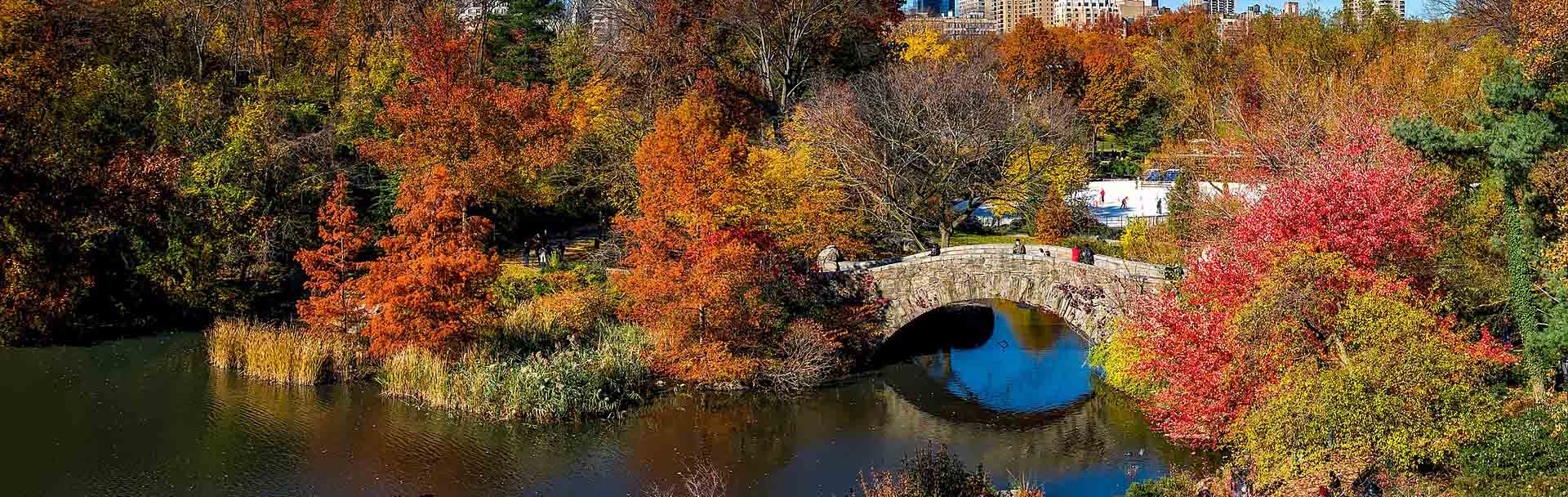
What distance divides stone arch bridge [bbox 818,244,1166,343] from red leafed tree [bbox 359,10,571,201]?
13.2 metres

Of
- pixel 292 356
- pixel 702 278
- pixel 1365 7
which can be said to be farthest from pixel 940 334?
pixel 1365 7

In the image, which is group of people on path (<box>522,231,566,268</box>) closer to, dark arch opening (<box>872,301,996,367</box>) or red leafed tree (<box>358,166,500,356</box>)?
red leafed tree (<box>358,166,500,356</box>)

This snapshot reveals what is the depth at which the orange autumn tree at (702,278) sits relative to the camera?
29641 millimetres

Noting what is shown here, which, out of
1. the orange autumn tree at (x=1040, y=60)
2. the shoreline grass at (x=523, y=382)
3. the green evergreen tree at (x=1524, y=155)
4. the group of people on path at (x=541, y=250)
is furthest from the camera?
the orange autumn tree at (x=1040, y=60)

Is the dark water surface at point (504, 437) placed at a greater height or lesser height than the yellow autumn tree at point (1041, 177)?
lesser

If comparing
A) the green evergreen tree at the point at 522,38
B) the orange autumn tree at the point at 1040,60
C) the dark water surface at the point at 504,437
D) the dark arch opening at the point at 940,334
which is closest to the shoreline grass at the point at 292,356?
the dark water surface at the point at 504,437

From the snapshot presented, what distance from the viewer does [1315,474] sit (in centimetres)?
1783

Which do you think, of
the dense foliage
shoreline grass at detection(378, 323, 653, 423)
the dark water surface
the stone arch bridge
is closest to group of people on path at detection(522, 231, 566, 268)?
the dense foliage

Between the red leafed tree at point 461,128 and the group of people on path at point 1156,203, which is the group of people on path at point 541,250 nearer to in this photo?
the red leafed tree at point 461,128

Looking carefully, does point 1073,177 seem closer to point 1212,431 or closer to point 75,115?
point 1212,431

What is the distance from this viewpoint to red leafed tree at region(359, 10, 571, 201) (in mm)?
39594

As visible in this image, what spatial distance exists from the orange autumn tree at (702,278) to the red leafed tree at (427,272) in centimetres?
394

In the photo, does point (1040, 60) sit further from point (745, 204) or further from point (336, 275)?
point (336, 275)

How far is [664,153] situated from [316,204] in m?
17.0
